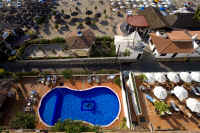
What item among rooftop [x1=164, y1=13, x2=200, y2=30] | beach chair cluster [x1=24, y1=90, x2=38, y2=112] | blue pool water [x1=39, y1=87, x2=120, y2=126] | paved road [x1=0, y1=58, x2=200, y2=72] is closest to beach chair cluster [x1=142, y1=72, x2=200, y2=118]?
paved road [x1=0, y1=58, x2=200, y2=72]

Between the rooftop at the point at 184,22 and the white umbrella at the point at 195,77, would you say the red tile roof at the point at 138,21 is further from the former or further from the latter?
the white umbrella at the point at 195,77

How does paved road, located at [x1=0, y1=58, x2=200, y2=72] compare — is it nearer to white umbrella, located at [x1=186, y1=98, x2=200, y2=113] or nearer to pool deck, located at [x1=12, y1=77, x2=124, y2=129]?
pool deck, located at [x1=12, y1=77, x2=124, y2=129]

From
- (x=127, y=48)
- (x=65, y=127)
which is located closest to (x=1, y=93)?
(x=65, y=127)

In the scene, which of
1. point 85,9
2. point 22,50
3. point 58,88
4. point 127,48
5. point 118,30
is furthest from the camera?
point 85,9

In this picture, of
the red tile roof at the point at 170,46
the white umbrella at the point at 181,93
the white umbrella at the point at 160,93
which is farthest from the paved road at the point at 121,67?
the white umbrella at the point at 181,93

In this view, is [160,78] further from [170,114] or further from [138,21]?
[138,21]

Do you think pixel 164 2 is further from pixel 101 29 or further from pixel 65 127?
pixel 65 127
